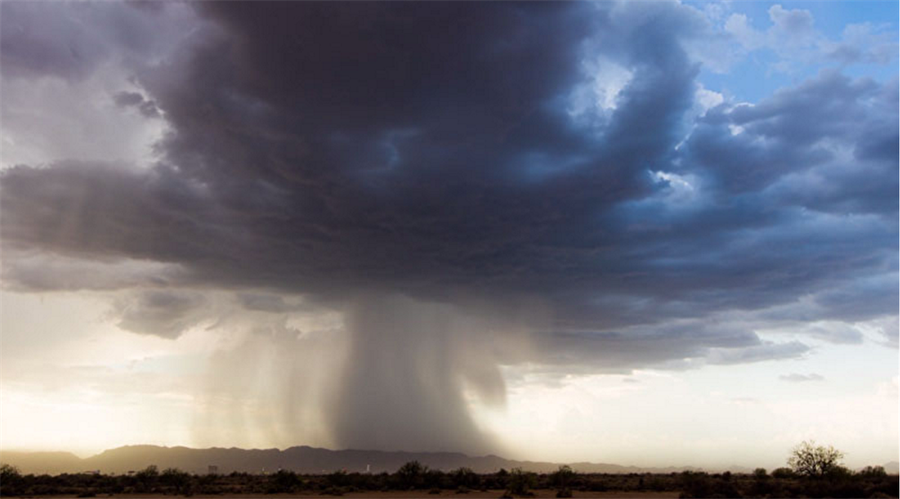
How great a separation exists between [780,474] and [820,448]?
14.2 m

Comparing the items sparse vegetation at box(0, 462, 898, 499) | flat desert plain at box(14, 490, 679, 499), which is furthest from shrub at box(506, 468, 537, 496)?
flat desert plain at box(14, 490, 679, 499)

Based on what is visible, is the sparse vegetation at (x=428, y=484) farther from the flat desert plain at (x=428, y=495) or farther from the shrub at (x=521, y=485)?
the flat desert plain at (x=428, y=495)

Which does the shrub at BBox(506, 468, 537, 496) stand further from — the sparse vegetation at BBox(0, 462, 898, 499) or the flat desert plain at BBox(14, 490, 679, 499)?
the flat desert plain at BBox(14, 490, 679, 499)

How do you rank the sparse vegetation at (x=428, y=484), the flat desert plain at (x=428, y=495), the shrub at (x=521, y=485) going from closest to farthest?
1. the flat desert plain at (x=428, y=495)
2. the sparse vegetation at (x=428, y=484)
3. the shrub at (x=521, y=485)

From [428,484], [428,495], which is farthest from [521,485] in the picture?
[428,484]

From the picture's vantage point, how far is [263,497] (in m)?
64.8

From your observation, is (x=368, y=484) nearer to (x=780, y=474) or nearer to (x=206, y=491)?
(x=206, y=491)

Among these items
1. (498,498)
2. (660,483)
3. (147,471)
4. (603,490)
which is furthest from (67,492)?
(660,483)

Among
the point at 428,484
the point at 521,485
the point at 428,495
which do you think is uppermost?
the point at 521,485

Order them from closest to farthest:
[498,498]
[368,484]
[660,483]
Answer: [498,498] < [660,483] < [368,484]

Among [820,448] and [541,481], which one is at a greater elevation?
[820,448]

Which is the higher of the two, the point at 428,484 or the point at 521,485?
the point at 521,485

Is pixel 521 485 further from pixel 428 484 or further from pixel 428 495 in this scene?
pixel 428 484

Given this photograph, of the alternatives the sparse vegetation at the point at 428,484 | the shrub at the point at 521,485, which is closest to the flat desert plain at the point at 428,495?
the sparse vegetation at the point at 428,484
